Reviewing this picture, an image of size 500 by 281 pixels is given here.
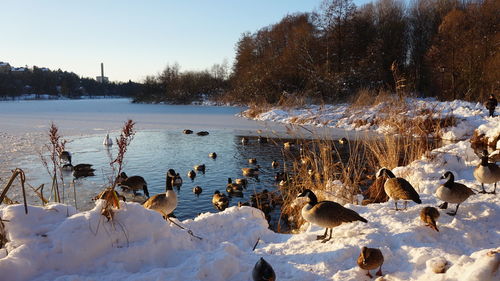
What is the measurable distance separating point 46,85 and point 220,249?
9031cm

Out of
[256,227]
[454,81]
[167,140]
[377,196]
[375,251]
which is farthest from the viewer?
[454,81]

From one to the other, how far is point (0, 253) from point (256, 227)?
317 cm

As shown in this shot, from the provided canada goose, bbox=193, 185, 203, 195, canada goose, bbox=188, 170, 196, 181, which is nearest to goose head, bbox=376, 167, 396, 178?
canada goose, bbox=193, 185, 203, 195

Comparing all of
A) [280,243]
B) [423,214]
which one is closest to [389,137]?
[423,214]

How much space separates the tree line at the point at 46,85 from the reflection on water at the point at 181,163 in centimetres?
5195

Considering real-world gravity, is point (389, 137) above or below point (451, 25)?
below

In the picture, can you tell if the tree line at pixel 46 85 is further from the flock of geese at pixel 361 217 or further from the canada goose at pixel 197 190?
the flock of geese at pixel 361 217

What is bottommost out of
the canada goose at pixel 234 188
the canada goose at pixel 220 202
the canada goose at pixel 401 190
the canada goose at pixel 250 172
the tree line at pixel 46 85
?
the canada goose at pixel 220 202

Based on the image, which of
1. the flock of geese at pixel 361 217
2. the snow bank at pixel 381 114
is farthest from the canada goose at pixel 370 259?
the snow bank at pixel 381 114

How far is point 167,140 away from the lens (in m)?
17.0

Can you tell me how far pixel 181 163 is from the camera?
40.1ft

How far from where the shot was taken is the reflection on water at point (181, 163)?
880 cm

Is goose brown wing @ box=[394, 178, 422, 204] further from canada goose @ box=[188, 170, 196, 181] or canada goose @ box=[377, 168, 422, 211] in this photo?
canada goose @ box=[188, 170, 196, 181]

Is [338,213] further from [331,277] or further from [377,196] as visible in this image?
[377,196]
